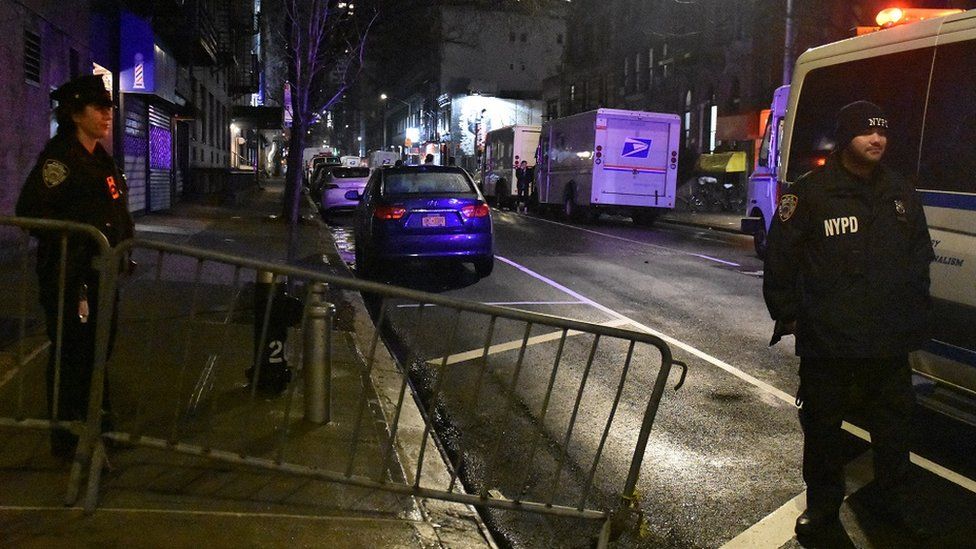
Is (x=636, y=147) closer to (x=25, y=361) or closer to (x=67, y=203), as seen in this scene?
(x=25, y=361)

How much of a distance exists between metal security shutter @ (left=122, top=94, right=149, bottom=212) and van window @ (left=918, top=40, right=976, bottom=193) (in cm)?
1728

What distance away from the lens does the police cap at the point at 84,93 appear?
177 inches

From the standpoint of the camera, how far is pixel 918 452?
18.5ft

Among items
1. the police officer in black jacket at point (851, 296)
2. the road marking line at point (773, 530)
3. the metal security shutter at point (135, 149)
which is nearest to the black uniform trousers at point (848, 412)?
the police officer in black jacket at point (851, 296)

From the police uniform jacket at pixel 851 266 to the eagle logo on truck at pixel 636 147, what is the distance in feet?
68.9

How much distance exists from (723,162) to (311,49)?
63.3 feet

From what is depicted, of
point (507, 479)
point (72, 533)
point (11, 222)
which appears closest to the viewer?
point (72, 533)

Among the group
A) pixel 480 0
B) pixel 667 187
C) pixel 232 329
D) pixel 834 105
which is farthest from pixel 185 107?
pixel 480 0

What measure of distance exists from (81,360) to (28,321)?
3.93 meters

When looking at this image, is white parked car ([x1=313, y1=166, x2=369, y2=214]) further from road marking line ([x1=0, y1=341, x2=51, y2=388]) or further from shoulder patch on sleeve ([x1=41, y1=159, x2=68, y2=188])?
shoulder patch on sleeve ([x1=41, y1=159, x2=68, y2=188])

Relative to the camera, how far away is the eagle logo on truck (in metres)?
25.0

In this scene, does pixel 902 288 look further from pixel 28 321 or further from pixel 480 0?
pixel 480 0

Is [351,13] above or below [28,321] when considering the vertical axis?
above

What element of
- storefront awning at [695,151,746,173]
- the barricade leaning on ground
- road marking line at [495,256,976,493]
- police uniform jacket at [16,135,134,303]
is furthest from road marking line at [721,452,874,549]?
storefront awning at [695,151,746,173]
